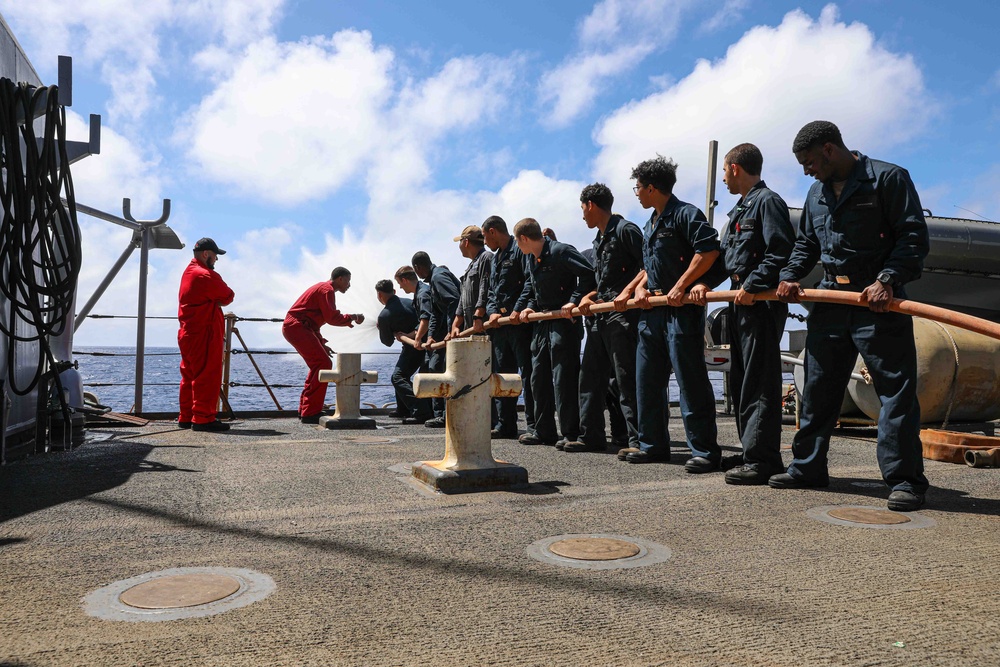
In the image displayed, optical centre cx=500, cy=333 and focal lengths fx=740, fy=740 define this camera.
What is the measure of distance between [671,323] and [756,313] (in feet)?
1.92

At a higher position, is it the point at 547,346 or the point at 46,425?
the point at 547,346

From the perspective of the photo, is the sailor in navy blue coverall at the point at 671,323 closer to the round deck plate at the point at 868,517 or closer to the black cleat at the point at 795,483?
the black cleat at the point at 795,483

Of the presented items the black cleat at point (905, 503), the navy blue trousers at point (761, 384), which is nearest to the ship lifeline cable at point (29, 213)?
the navy blue trousers at point (761, 384)

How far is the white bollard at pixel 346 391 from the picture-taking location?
786cm

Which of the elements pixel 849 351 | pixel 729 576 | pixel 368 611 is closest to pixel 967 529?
pixel 849 351

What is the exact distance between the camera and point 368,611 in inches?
81.2

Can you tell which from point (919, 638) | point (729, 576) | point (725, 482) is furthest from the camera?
point (725, 482)

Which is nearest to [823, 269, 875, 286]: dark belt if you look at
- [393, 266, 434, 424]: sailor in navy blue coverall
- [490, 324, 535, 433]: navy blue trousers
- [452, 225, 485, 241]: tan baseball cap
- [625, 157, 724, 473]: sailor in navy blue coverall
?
[625, 157, 724, 473]: sailor in navy blue coverall

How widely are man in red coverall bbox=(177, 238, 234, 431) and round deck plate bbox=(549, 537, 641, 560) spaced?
529 cm

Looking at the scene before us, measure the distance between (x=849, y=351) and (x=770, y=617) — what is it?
2.15 metres

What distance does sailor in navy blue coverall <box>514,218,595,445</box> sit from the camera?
5914 millimetres

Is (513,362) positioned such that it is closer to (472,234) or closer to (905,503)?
(472,234)

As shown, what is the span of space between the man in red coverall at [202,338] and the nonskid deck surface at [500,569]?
262cm

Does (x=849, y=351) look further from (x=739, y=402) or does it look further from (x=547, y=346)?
(x=547, y=346)
